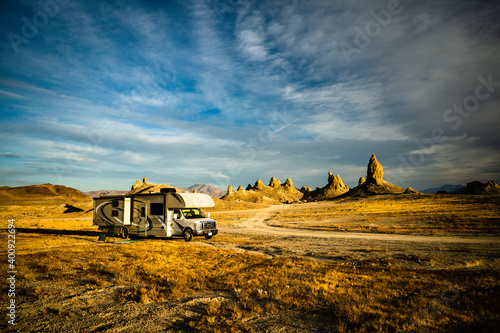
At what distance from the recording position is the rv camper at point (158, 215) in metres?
18.8

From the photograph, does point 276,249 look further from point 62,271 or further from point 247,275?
point 62,271

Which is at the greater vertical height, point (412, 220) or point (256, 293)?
point (256, 293)

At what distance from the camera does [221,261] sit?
38.8ft

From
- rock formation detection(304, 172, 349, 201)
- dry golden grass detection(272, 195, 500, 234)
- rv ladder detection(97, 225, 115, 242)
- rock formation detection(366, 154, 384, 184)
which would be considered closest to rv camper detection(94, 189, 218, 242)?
rv ladder detection(97, 225, 115, 242)

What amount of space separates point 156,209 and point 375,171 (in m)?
135

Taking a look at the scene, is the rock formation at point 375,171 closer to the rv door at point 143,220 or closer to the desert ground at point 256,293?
the desert ground at point 256,293

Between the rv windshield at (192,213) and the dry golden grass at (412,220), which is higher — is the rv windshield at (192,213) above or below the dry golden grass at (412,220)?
above

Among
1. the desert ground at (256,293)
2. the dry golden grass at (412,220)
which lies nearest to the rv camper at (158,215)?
the desert ground at (256,293)

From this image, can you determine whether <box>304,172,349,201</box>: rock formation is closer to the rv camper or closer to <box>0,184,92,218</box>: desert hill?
<box>0,184,92,218</box>: desert hill

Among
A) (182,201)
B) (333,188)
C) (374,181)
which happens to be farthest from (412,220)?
(333,188)

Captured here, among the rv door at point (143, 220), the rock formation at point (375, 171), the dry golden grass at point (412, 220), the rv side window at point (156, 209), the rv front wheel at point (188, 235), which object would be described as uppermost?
the rock formation at point (375, 171)

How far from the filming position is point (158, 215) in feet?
62.9

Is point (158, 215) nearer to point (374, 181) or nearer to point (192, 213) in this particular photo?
point (192, 213)

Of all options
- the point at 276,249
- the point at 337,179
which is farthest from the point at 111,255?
the point at 337,179
